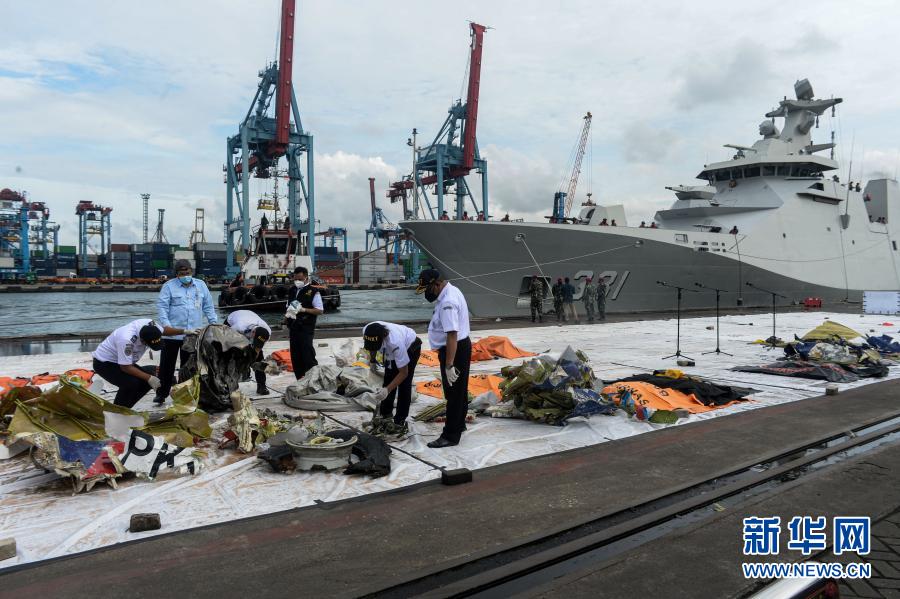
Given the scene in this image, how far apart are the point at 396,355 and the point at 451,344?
0.58 m

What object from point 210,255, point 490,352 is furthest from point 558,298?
point 210,255

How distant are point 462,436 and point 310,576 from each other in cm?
256

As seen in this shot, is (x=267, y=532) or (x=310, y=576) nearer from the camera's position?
(x=310, y=576)

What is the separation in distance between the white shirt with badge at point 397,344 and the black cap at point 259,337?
1594mm

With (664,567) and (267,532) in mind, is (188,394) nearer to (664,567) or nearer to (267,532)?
(267,532)

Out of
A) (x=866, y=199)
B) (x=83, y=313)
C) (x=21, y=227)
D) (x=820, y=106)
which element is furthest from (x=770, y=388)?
(x=21, y=227)

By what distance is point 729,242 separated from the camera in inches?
825

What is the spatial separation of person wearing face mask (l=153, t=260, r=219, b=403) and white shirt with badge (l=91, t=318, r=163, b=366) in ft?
2.76

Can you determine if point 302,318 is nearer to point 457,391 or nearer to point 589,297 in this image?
point 457,391

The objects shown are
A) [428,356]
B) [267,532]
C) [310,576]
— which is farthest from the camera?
[428,356]

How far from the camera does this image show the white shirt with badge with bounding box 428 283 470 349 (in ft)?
15.3

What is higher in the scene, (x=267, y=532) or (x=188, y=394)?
(x=188, y=394)

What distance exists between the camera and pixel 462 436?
5.16m

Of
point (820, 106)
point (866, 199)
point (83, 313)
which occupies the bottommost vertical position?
point (83, 313)
